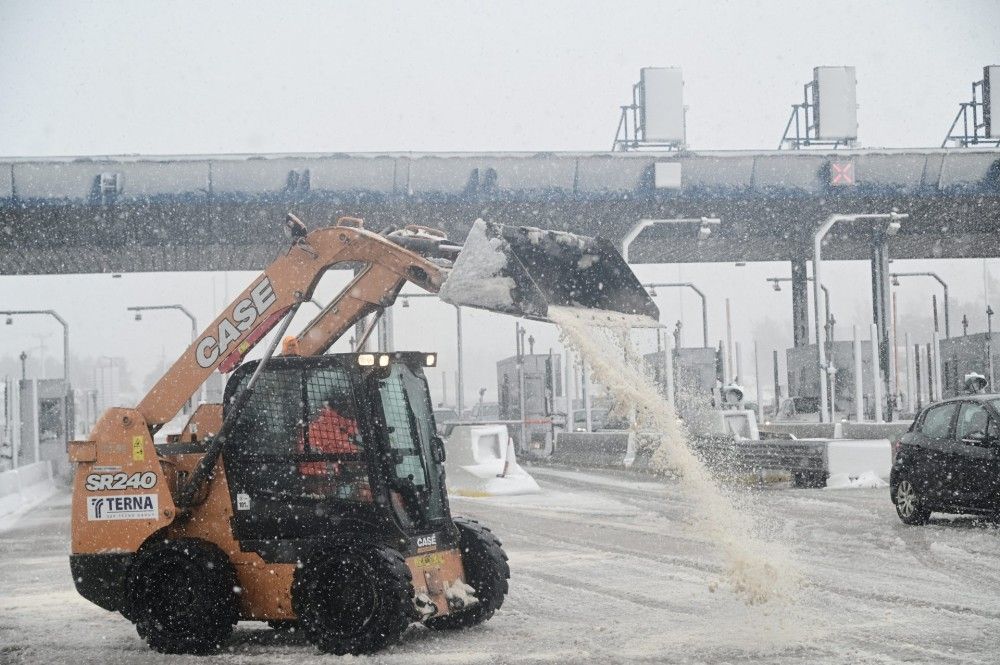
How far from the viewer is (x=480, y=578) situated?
941 cm

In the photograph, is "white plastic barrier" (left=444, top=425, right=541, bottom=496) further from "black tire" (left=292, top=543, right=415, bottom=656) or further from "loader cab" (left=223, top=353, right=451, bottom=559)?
"black tire" (left=292, top=543, right=415, bottom=656)

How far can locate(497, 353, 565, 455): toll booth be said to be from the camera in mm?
45750

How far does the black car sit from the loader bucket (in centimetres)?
773

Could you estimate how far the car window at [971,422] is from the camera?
53.6 ft

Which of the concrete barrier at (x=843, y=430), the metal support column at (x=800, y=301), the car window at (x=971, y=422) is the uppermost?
the metal support column at (x=800, y=301)

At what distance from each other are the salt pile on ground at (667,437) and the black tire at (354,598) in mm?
2153

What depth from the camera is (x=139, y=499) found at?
9094 mm

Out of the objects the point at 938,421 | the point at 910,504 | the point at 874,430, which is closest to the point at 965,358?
the point at 874,430

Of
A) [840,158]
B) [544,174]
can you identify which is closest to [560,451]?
[544,174]

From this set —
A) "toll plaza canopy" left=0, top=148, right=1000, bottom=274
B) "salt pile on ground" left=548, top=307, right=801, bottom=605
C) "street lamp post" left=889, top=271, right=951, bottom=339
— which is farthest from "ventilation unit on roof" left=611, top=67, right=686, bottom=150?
"salt pile on ground" left=548, top=307, right=801, bottom=605

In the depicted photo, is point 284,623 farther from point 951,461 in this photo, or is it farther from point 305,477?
point 951,461

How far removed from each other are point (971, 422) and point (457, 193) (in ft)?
81.3

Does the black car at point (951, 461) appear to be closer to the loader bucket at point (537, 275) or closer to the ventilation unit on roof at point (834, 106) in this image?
the loader bucket at point (537, 275)

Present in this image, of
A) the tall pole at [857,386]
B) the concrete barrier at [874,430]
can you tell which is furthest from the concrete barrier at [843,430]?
the tall pole at [857,386]
